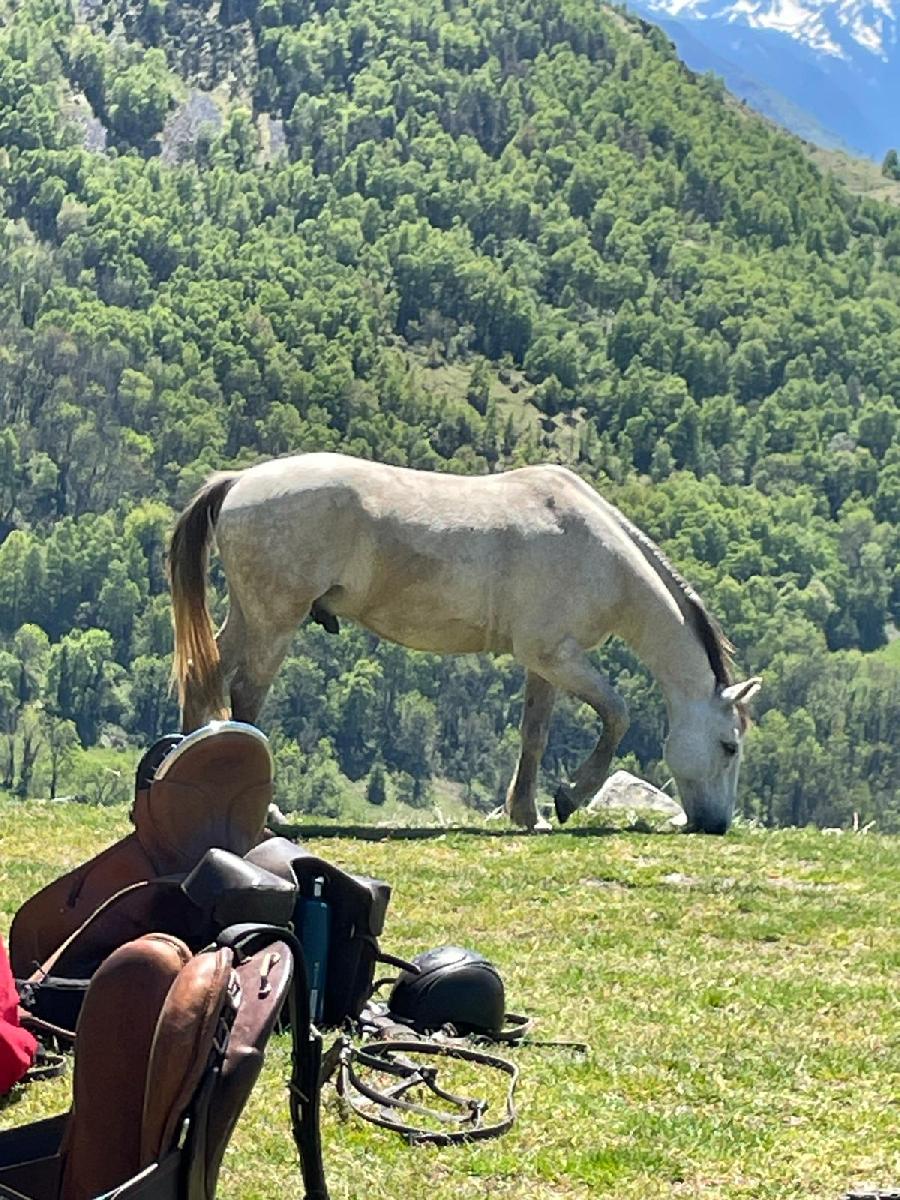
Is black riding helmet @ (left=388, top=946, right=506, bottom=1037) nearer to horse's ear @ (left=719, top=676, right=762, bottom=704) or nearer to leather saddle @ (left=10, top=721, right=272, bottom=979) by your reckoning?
leather saddle @ (left=10, top=721, right=272, bottom=979)

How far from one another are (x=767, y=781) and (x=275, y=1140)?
393ft

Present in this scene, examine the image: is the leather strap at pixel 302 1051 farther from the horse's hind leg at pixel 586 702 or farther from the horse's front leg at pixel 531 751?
the horse's front leg at pixel 531 751

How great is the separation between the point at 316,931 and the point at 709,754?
32.3 feet

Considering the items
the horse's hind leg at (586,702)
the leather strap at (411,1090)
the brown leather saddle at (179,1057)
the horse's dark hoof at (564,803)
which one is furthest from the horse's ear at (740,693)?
the brown leather saddle at (179,1057)

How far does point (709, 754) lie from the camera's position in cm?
1714

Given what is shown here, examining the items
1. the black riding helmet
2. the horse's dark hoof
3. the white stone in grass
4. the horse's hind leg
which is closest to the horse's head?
the horse's hind leg

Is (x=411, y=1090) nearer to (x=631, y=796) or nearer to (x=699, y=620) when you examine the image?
(x=699, y=620)

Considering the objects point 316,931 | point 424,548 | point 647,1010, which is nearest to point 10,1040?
point 316,931

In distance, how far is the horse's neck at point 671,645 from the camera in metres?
17.2

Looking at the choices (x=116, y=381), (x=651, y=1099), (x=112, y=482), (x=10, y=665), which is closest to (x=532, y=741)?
(x=651, y=1099)

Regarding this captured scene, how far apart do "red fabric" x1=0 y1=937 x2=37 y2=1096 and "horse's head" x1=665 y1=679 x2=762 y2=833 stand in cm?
1213

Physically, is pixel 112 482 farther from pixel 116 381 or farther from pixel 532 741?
pixel 532 741

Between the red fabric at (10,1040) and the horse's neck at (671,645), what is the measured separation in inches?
482

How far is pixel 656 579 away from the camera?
56.5ft
